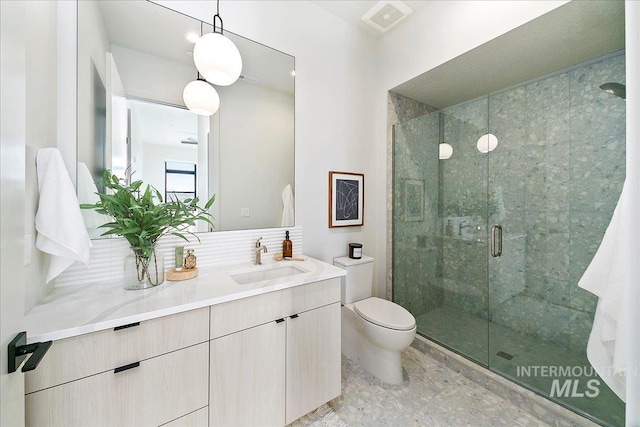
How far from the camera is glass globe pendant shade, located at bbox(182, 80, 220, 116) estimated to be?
1452 mm

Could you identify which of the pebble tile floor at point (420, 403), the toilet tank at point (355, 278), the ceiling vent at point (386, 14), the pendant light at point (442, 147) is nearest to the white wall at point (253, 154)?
the toilet tank at point (355, 278)

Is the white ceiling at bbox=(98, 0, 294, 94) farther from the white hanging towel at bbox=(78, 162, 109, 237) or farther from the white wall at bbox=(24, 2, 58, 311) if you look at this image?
the white hanging towel at bbox=(78, 162, 109, 237)

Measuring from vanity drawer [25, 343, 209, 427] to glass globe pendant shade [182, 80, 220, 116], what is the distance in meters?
1.30

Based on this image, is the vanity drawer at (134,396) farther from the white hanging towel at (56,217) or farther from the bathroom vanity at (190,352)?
the white hanging towel at (56,217)

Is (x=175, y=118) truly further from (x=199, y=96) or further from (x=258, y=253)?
(x=258, y=253)

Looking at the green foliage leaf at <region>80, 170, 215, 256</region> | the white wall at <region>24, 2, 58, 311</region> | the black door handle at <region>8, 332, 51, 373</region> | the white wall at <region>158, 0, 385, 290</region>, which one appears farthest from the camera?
the white wall at <region>158, 0, 385, 290</region>

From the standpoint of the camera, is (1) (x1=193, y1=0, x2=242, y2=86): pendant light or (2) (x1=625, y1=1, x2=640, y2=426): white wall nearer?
(2) (x1=625, y1=1, x2=640, y2=426): white wall

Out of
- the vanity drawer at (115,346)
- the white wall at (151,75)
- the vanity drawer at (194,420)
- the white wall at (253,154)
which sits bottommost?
the vanity drawer at (194,420)

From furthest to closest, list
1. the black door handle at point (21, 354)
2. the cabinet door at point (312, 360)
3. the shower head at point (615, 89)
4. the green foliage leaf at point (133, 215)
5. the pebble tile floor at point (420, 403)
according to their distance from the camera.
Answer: the shower head at point (615, 89) < the pebble tile floor at point (420, 403) < the cabinet door at point (312, 360) < the green foliage leaf at point (133, 215) < the black door handle at point (21, 354)

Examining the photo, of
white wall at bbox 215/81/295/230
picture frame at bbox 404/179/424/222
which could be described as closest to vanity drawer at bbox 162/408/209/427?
white wall at bbox 215/81/295/230

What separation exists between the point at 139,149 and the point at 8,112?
83 centimetres

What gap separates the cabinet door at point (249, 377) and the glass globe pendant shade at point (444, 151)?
2.01m

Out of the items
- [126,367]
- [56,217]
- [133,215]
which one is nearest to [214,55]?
[133,215]

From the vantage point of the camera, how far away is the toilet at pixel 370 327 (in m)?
1.67
